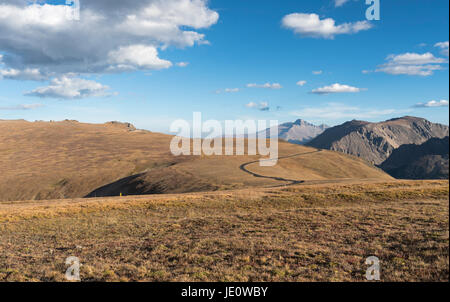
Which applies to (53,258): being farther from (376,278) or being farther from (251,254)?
(376,278)

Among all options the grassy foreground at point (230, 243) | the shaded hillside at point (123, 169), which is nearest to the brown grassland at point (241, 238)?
the grassy foreground at point (230, 243)

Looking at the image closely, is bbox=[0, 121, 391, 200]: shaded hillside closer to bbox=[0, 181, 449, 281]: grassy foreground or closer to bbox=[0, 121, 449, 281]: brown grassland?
bbox=[0, 121, 449, 281]: brown grassland

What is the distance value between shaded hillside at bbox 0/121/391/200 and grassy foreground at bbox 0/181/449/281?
38.8 m

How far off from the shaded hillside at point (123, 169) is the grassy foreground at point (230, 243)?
38.8m

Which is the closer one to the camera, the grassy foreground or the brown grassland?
the grassy foreground

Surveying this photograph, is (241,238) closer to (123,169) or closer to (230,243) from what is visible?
(230,243)

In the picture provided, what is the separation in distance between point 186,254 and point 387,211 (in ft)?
71.1

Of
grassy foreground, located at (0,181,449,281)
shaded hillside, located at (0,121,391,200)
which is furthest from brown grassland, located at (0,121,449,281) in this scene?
shaded hillside, located at (0,121,391,200)

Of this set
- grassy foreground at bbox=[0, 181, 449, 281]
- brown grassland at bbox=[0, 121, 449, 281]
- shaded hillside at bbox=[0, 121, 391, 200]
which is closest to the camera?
grassy foreground at bbox=[0, 181, 449, 281]

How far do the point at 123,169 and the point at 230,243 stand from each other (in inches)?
4638

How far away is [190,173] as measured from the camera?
297 feet

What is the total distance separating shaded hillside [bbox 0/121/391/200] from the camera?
84.2m

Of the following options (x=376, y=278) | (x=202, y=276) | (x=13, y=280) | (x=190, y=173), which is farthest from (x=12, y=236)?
(x=190, y=173)

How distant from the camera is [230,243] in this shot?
66.3ft
